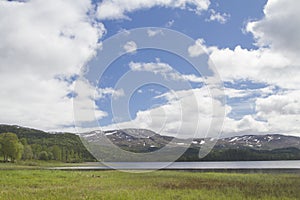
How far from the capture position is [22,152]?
115m

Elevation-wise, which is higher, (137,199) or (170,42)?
(170,42)

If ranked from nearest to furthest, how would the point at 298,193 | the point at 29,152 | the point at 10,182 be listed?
1. the point at 298,193
2. the point at 10,182
3. the point at 29,152

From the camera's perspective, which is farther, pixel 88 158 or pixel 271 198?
pixel 88 158

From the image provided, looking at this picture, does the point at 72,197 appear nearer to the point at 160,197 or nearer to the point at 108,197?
the point at 108,197

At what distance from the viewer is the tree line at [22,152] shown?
4023 inches

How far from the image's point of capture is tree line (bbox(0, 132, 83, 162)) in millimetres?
102188

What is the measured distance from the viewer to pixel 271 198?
70.8 ft

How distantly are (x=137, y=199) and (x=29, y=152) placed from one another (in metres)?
125

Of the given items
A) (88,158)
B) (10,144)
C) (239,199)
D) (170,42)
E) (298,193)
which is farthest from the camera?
(88,158)

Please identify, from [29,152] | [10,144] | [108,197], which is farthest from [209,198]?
[29,152]

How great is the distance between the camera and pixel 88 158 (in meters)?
193

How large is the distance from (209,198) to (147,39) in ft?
45.7

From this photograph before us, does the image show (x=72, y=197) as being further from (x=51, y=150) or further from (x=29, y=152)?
(x=51, y=150)

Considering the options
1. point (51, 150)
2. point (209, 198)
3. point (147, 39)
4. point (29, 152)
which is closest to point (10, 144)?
point (29, 152)
